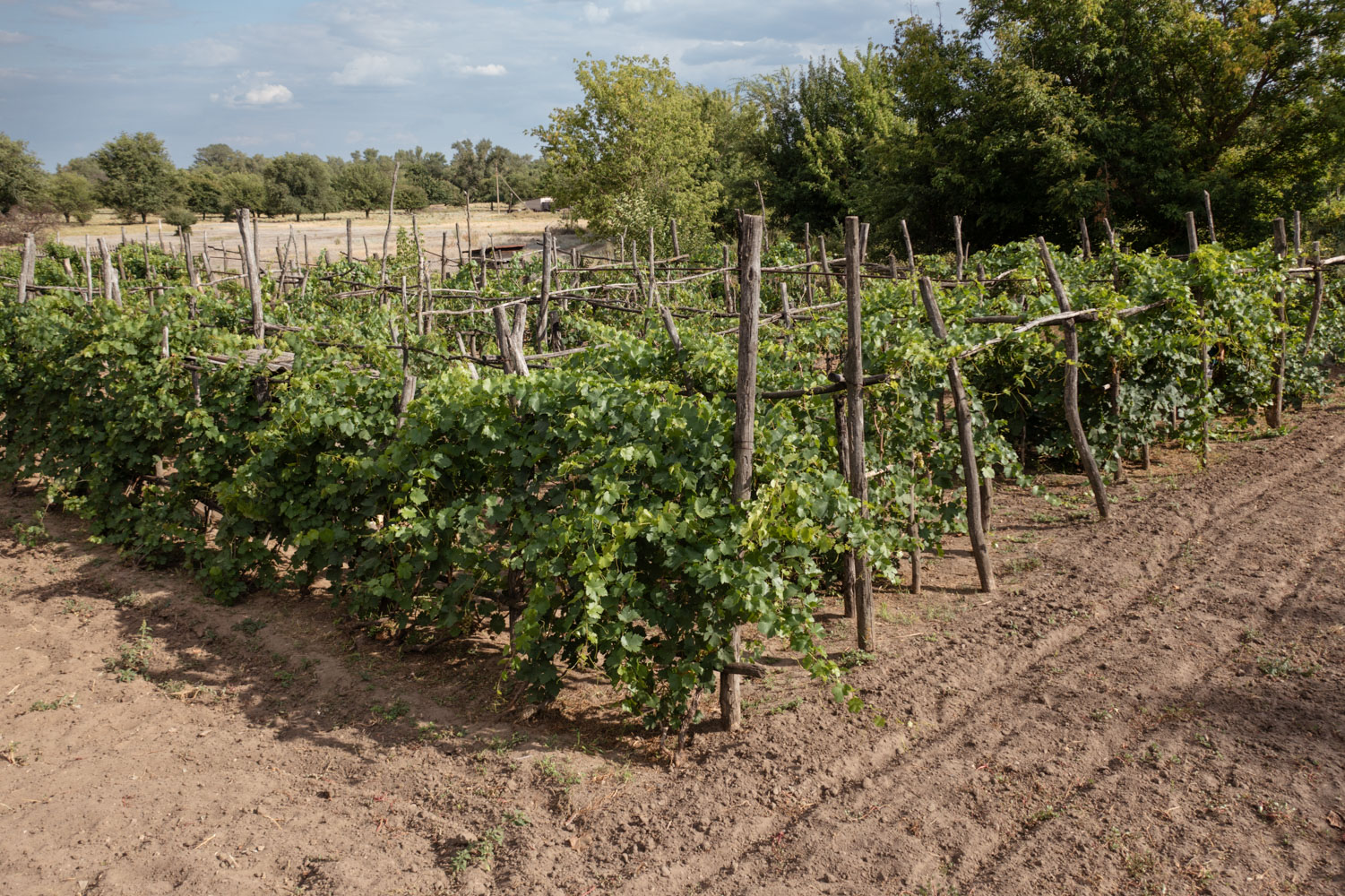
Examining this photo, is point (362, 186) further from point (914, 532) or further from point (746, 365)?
point (746, 365)

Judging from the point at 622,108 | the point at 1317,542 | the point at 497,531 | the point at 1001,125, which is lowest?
the point at 1317,542

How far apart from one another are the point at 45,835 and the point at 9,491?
21.1ft

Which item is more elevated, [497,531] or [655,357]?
[655,357]

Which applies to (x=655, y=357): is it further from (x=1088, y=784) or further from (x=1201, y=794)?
(x=1201, y=794)

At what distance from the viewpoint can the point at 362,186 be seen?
168ft

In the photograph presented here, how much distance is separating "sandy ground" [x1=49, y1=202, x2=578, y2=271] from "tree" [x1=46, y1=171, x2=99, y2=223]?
80 cm

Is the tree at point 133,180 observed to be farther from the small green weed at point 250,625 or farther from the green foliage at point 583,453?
the small green weed at point 250,625

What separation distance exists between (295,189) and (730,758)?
2512 inches

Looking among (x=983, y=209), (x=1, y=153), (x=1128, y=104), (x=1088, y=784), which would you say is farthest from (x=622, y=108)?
(x=1, y=153)

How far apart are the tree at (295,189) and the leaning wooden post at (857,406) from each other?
196 feet

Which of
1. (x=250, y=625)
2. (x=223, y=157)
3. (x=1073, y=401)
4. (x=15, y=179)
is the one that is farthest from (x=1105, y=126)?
(x=223, y=157)

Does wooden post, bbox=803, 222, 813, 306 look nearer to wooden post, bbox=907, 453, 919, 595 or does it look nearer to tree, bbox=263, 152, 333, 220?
wooden post, bbox=907, 453, 919, 595

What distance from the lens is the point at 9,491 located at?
8.34 metres

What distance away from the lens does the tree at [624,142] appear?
102 feet
